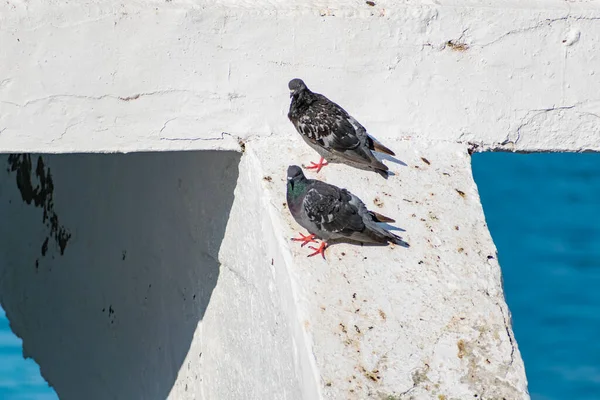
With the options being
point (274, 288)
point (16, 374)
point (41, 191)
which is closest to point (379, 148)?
point (274, 288)

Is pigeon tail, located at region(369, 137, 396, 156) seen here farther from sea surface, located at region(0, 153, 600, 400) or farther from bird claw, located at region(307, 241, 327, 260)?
sea surface, located at region(0, 153, 600, 400)

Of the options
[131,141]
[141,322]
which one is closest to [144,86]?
[131,141]

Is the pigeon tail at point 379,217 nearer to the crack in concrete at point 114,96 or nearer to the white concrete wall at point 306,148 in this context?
the white concrete wall at point 306,148

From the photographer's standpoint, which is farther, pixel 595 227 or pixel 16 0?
pixel 595 227

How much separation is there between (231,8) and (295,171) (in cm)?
55

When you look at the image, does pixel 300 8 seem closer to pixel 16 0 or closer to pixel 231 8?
pixel 231 8

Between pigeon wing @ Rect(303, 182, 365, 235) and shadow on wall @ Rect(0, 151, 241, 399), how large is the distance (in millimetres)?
455

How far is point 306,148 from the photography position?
3295 mm

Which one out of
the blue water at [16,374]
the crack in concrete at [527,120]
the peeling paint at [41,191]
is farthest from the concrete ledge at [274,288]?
the blue water at [16,374]

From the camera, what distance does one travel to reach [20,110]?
301cm

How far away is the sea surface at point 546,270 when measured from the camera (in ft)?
22.1

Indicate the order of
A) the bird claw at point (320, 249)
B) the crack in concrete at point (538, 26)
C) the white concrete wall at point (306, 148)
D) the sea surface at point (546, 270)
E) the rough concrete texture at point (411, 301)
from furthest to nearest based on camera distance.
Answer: the sea surface at point (546, 270)
the crack in concrete at point (538, 26)
the bird claw at point (320, 249)
the white concrete wall at point (306, 148)
the rough concrete texture at point (411, 301)

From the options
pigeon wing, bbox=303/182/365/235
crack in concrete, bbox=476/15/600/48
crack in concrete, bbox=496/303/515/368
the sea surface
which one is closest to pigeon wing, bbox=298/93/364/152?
pigeon wing, bbox=303/182/365/235

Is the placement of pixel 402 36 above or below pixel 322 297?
above
